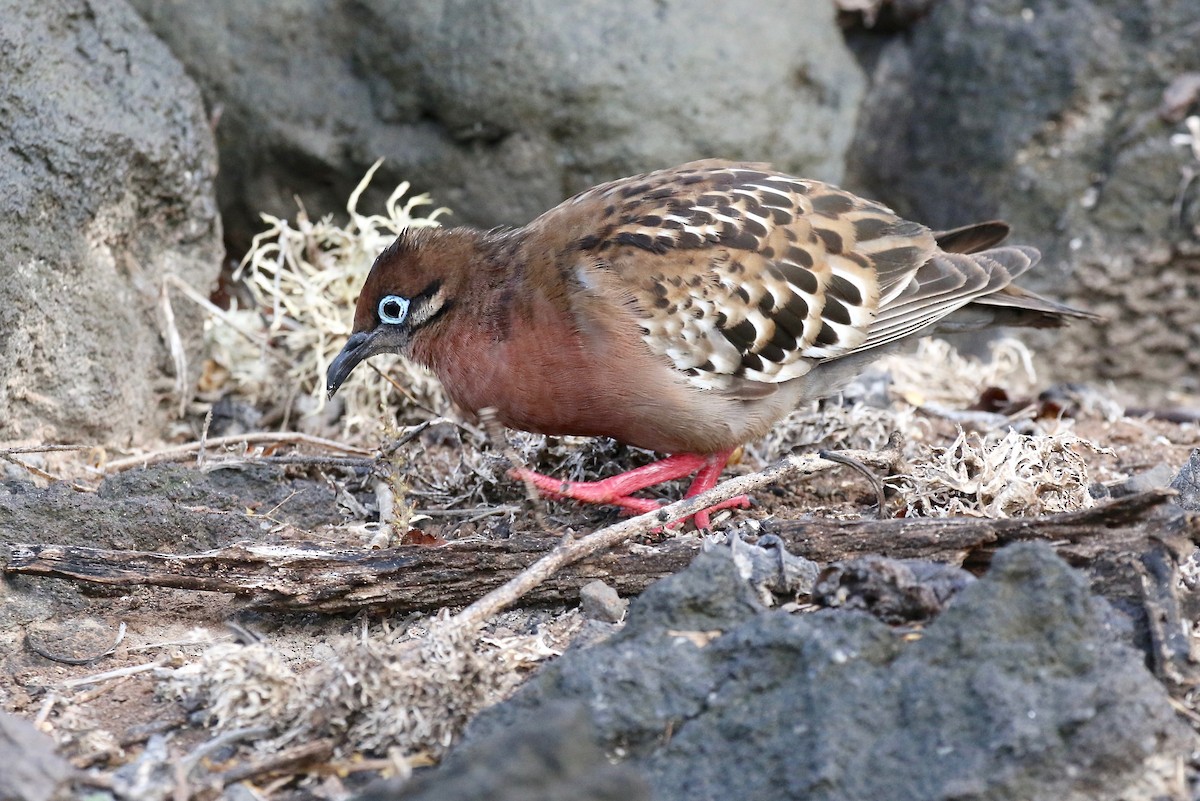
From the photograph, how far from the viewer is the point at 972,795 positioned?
2613mm

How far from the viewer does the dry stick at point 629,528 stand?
3475 millimetres

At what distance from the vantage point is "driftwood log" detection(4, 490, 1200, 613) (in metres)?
3.78

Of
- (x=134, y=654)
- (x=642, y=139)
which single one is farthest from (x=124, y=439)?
(x=642, y=139)

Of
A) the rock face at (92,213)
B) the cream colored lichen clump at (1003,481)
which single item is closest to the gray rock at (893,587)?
the cream colored lichen clump at (1003,481)

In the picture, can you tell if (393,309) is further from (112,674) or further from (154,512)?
(112,674)

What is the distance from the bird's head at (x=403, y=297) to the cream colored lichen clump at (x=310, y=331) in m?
0.85

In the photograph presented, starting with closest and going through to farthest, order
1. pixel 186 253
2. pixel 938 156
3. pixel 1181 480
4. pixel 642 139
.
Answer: pixel 1181 480, pixel 186 253, pixel 642 139, pixel 938 156

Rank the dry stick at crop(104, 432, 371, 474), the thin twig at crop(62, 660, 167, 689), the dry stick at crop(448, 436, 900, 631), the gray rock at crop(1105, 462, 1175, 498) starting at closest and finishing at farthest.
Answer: the dry stick at crop(448, 436, 900, 631)
the thin twig at crop(62, 660, 167, 689)
the gray rock at crop(1105, 462, 1175, 498)
the dry stick at crop(104, 432, 371, 474)

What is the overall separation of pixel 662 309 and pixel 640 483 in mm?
705

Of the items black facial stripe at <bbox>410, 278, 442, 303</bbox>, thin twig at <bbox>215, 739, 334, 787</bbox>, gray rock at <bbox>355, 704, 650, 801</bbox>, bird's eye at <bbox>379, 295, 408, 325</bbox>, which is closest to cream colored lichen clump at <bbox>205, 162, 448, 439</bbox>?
bird's eye at <bbox>379, 295, 408, 325</bbox>

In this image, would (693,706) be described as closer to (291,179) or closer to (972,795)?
(972,795)

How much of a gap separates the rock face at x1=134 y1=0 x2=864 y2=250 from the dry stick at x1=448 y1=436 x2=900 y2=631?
322cm

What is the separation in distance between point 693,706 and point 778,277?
8.10 ft

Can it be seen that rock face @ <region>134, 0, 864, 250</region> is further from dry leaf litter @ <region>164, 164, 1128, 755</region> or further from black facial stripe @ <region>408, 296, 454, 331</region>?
black facial stripe @ <region>408, 296, 454, 331</region>
